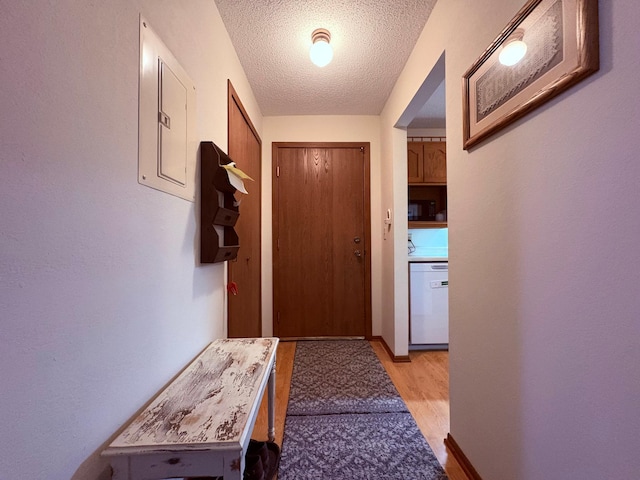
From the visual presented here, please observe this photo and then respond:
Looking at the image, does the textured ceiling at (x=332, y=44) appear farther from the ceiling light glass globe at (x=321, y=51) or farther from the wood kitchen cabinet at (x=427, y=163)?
the wood kitchen cabinet at (x=427, y=163)

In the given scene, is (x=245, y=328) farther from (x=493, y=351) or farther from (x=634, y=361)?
(x=634, y=361)

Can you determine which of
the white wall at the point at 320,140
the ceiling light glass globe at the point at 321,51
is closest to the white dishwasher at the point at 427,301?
the white wall at the point at 320,140

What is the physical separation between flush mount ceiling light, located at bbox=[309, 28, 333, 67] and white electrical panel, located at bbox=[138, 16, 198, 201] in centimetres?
93

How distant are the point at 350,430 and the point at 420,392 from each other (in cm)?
68

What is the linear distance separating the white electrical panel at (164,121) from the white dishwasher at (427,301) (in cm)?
211

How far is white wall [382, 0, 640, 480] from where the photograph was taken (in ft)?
1.98

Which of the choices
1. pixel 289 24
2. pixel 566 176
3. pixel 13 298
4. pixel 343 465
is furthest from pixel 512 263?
pixel 289 24

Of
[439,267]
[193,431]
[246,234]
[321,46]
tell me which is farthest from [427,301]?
[193,431]

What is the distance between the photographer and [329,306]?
3.00m

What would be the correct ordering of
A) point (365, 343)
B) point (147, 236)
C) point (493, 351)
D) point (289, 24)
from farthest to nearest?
point (365, 343) < point (289, 24) < point (493, 351) < point (147, 236)

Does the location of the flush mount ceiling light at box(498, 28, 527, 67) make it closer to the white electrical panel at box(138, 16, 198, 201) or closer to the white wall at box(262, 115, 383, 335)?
the white electrical panel at box(138, 16, 198, 201)

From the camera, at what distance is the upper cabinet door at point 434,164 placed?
3.07 m

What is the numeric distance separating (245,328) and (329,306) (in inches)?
41.8

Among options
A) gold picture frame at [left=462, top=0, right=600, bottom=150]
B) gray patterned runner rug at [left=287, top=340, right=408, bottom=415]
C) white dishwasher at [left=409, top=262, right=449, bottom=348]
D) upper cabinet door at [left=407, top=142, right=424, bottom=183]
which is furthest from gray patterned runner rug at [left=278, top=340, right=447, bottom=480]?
upper cabinet door at [left=407, top=142, right=424, bottom=183]
